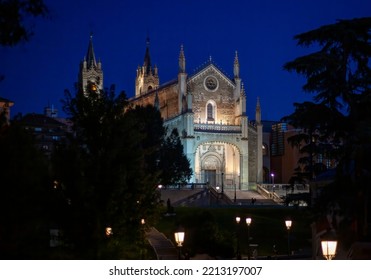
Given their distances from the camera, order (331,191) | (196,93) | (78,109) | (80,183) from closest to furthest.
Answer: (80,183), (331,191), (78,109), (196,93)

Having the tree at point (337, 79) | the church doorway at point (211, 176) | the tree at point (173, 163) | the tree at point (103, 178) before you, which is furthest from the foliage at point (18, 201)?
the church doorway at point (211, 176)

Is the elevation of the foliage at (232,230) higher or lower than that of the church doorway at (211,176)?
lower

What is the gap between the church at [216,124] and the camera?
50812 millimetres

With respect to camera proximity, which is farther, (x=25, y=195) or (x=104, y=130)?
(x=104, y=130)

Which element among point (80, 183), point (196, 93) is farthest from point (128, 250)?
point (196, 93)

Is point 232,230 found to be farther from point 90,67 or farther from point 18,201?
point 90,67

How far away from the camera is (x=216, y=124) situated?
2039 inches

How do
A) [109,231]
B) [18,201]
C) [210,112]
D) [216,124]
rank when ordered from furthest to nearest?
[210,112] < [216,124] < [109,231] < [18,201]

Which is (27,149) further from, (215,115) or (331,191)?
(215,115)

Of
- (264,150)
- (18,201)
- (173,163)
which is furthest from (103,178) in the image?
(264,150)

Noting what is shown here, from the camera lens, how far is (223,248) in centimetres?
1838

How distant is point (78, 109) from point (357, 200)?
6.20m

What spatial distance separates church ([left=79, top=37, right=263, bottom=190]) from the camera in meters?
50.8

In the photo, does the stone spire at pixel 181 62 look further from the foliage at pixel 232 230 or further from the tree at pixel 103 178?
the tree at pixel 103 178
